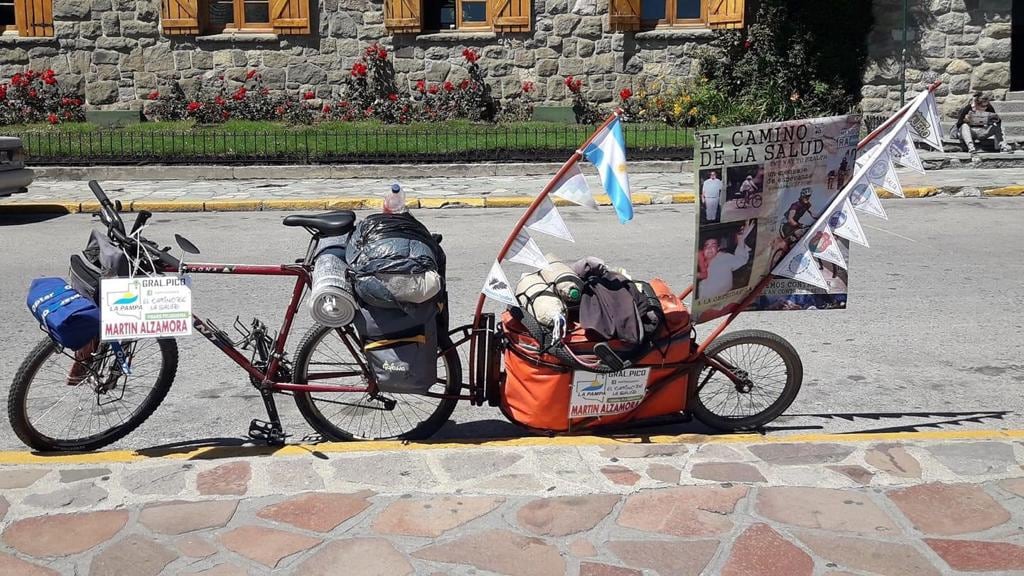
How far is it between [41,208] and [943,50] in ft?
46.9

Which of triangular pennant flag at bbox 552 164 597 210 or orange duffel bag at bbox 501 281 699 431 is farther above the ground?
triangular pennant flag at bbox 552 164 597 210

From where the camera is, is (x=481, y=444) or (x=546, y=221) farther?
(x=481, y=444)

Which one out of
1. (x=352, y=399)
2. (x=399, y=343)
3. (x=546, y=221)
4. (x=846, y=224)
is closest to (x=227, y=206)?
(x=352, y=399)

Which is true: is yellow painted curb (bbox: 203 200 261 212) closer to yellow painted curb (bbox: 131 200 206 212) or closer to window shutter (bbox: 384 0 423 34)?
yellow painted curb (bbox: 131 200 206 212)

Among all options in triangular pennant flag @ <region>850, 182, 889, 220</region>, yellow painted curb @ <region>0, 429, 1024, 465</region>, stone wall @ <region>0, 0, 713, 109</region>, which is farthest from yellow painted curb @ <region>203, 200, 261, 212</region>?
triangular pennant flag @ <region>850, 182, 889, 220</region>

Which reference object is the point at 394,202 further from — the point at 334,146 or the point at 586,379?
the point at 334,146

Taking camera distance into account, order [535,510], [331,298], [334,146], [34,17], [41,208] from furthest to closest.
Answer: [34,17]
[334,146]
[41,208]
[331,298]
[535,510]

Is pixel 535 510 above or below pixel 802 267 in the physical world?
below

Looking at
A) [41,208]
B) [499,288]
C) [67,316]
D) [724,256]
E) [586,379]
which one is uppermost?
[724,256]

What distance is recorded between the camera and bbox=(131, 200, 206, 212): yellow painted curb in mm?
13693

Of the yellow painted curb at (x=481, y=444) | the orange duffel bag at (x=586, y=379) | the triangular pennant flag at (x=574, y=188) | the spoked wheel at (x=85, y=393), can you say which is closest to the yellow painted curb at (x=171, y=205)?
the spoked wheel at (x=85, y=393)

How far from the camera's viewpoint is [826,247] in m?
5.41

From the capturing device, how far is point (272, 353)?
5.42m

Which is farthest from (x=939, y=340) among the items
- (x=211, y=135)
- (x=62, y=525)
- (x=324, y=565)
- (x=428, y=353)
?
(x=211, y=135)
